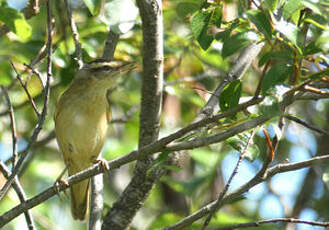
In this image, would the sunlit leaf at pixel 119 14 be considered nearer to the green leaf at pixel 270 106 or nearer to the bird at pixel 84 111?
the green leaf at pixel 270 106

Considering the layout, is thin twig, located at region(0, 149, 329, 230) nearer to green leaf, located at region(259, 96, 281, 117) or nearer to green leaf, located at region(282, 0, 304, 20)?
green leaf, located at region(259, 96, 281, 117)

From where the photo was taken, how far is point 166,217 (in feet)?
12.1

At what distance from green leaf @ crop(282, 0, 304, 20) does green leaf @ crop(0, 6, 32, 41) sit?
1.49 meters

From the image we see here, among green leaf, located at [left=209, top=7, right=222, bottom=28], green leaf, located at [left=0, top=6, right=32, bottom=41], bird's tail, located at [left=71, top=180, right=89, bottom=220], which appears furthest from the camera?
bird's tail, located at [left=71, top=180, right=89, bottom=220]

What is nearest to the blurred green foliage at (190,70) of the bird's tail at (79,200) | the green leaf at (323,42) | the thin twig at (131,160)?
the green leaf at (323,42)

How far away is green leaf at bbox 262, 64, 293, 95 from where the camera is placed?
2152mm

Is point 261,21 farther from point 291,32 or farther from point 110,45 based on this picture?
point 110,45

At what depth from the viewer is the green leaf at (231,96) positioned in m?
2.35

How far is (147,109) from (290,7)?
1.02m

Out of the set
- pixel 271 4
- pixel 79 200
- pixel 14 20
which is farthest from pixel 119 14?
pixel 79 200

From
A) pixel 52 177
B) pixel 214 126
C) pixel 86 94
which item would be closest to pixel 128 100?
pixel 52 177

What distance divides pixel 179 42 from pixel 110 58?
0.90m

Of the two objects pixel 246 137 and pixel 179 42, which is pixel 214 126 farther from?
pixel 179 42

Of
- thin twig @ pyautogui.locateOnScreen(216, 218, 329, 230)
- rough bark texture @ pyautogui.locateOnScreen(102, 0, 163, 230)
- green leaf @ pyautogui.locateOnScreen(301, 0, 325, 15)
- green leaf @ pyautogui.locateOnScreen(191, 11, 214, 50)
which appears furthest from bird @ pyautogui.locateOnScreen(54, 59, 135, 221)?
green leaf @ pyautogui.locateOnScreen(301, 0, 325, 15)
